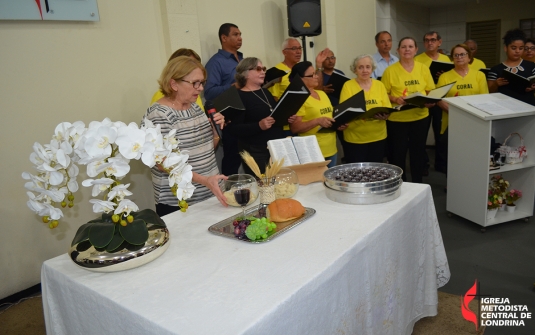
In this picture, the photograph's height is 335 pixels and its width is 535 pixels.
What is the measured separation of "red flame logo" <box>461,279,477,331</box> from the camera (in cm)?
223

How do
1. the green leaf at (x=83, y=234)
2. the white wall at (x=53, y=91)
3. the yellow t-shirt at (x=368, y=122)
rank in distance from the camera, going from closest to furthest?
the green leaf at (x=83, y=234)
the white wall at (x=53, y=91)
the yellow t-shirt at (x=368, y=122)

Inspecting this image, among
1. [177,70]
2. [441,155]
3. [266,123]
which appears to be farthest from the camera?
[441,155]

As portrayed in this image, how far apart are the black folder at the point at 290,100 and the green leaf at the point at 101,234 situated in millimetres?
1712

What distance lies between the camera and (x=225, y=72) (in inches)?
157

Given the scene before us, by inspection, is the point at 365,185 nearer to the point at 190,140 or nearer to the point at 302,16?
the point at 190,140

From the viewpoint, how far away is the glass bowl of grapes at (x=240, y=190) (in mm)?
1735

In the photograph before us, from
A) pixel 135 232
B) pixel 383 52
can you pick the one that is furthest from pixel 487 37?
pixel 135 232

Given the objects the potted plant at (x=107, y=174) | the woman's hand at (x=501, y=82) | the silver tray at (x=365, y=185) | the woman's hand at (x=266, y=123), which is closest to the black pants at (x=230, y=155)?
the woman's hand at (x=266, y=123)

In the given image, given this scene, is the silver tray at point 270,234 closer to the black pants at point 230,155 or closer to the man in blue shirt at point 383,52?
the black pants at point 230,155

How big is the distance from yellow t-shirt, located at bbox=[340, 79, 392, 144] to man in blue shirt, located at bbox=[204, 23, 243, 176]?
1.06 meters

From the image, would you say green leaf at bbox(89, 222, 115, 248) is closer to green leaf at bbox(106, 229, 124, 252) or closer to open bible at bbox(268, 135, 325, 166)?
green leaf at bbox(106, 229, 124, 252)

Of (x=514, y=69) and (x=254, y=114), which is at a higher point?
(x=514, y=69)

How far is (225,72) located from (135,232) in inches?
113
